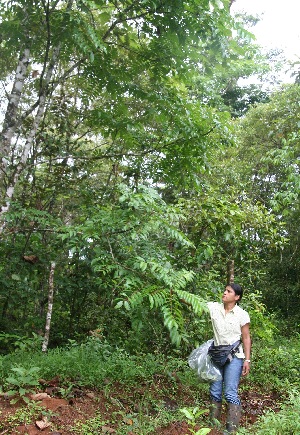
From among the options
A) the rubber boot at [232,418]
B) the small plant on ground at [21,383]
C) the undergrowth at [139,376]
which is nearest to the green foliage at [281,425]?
the undergrowth at [139,376]

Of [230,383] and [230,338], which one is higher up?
[230,338]

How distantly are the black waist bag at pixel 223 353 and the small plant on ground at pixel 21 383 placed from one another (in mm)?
1767

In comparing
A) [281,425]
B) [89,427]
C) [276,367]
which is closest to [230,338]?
[281,425]

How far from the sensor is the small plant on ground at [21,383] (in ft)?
12.2

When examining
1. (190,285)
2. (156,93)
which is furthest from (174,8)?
(190,285)

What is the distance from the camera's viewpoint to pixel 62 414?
3.67 meters

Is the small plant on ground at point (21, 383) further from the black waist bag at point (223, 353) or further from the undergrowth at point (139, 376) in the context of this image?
the black waist bag at point (223, 353)

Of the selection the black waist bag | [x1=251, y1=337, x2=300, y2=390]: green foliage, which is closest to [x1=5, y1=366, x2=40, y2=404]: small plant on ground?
the black waist bag

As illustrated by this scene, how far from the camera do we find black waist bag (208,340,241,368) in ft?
13.3

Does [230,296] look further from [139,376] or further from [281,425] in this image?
[139,376]

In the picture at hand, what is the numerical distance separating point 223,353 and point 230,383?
29 centimetres

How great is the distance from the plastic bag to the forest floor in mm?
475

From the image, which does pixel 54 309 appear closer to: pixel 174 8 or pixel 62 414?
pixel 62 414

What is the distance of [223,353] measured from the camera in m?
4.06
